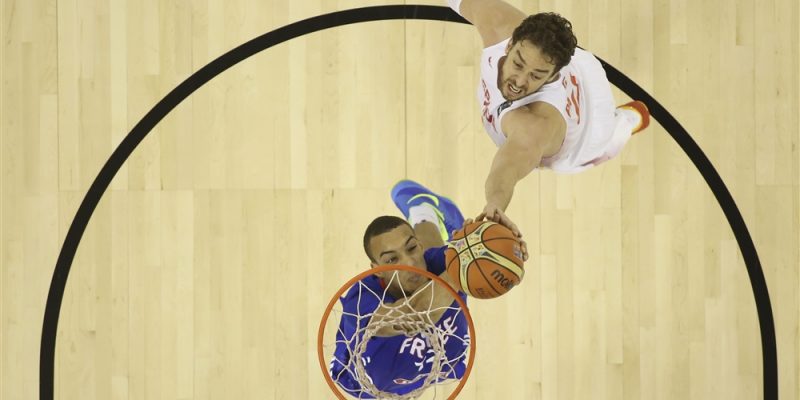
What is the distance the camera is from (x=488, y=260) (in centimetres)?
251

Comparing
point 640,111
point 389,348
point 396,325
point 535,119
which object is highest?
point 640,111

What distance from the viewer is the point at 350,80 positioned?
12.3ft

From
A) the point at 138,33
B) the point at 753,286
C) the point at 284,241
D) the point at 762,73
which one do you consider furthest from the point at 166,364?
the point at 762,73

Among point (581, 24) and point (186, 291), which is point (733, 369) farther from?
point (186, 291)

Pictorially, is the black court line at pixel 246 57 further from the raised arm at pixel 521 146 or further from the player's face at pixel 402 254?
the player's face at pixel 402 254

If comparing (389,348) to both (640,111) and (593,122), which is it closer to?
(593,122)

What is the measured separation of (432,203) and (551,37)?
42.0 inches

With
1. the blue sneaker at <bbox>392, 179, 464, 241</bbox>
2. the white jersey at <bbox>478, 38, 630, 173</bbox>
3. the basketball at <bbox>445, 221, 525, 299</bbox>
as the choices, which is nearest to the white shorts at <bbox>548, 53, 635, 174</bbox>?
the white jersey at <bbox>478, 38, 630, 173</bbox>

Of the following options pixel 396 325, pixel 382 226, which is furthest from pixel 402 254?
pixel 396 325

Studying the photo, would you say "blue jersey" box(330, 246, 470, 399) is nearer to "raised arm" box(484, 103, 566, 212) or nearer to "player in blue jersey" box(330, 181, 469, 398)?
"player in blue jersey" box(330, 181, 469, 398)

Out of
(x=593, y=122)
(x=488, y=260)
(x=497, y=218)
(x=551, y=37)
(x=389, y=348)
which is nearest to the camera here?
(x=488, y=260)

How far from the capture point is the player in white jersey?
9.32 ft

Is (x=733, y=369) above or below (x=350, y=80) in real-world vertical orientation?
below

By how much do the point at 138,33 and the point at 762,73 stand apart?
11.1 ft
